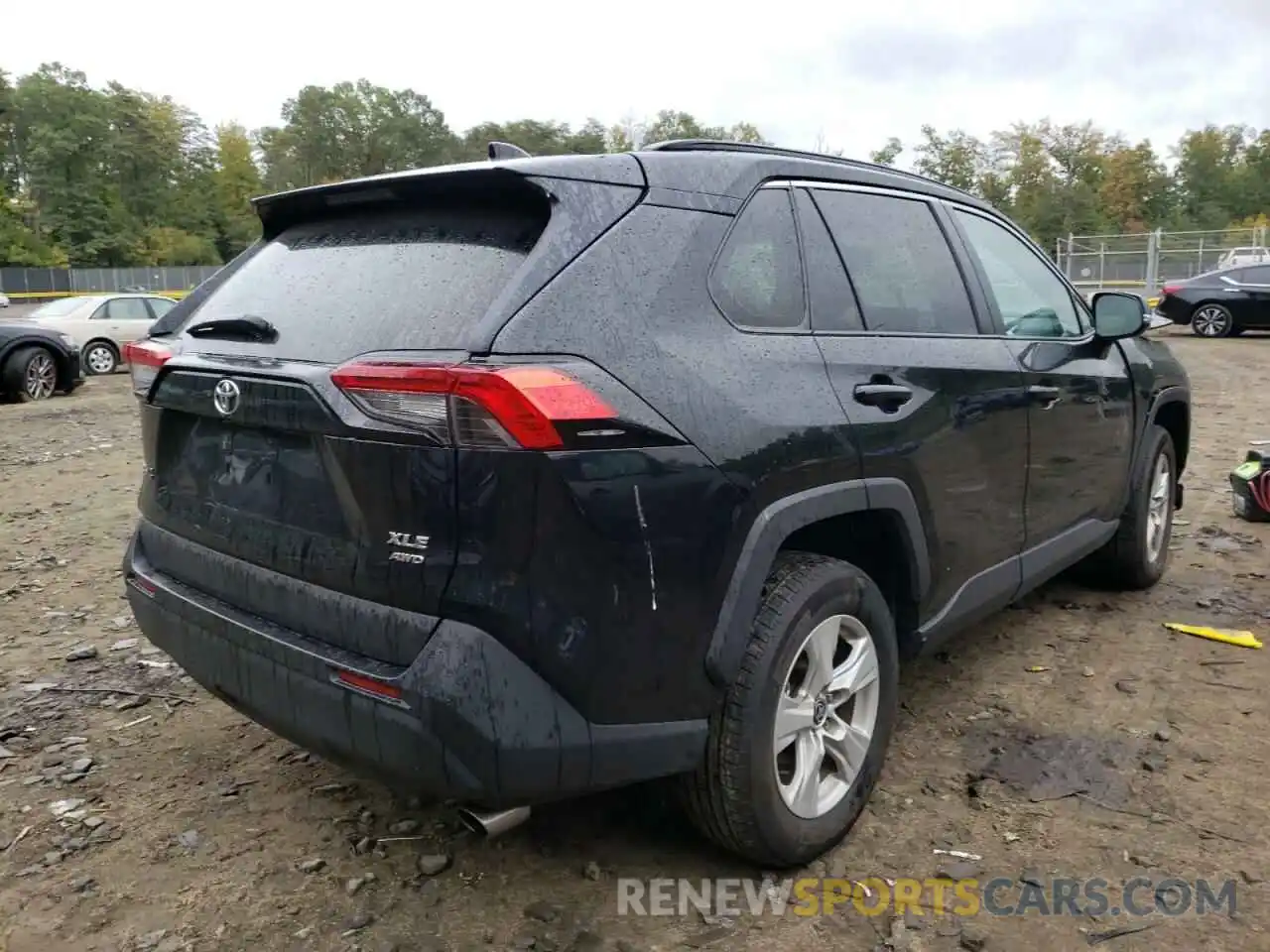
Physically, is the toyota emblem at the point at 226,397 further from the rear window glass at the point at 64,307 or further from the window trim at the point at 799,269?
the rear window glass at the point at 64,307

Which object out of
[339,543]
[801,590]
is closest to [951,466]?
Result: [801,590]

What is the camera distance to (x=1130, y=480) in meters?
4.41

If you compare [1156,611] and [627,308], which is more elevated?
[627,308]

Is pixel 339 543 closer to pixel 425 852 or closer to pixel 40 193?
pixel 425 852

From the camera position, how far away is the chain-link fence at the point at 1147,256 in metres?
28.6

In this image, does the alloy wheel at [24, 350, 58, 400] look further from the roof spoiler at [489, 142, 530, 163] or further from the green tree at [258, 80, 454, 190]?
the green tree at [258, 80, 454, 190]

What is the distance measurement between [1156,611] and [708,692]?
319 centimetres

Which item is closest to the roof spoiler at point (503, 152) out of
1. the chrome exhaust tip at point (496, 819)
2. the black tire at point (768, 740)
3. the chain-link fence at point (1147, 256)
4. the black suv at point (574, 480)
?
the black suv at point (574, 480)

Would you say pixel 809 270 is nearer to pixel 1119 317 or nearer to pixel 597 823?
pixel 597 823

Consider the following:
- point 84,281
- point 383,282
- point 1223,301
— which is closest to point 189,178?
point 84,281

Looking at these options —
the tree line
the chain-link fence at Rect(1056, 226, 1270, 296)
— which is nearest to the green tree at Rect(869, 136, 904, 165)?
the tree line

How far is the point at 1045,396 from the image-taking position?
137 inches

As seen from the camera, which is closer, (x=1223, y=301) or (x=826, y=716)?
(x=826, y=716)

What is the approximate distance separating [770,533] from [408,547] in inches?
32.1
